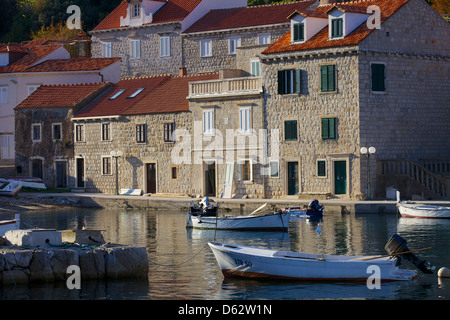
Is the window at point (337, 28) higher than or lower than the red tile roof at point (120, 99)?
higher

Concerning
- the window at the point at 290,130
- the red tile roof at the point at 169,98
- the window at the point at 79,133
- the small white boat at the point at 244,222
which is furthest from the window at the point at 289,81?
the window at the point at 79,133

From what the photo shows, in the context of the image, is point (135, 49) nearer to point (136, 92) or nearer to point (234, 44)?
point (234, 44)

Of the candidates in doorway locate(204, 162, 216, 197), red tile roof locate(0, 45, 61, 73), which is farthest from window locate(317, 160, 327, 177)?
red tile roof locate(0, 45, 61, 73)

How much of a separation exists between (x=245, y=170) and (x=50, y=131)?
657 inches

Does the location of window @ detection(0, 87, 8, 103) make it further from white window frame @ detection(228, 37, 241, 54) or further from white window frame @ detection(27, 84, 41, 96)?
white window frame @ detection(228, 37, 241, 54)

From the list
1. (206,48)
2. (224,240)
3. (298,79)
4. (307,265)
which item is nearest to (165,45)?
(206,48)

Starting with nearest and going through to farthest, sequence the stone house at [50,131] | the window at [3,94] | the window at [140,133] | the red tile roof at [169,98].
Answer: the red tile roof at [169,98] < the window at [140,133] < the stone house at [50,131] < the window at [3,94]

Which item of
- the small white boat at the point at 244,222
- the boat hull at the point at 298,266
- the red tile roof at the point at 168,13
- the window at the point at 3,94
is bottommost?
the boat hull at the point at 298,266

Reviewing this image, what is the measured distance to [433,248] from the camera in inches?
1448

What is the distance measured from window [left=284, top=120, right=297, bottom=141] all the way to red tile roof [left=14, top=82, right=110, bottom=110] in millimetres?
17208

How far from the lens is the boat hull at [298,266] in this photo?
29.4 m

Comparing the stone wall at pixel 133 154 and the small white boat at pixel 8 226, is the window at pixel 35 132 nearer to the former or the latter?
the stone wall at pixel 133 154

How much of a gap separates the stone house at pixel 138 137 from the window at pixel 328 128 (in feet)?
31.9

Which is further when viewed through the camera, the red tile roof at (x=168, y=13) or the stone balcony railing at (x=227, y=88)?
the red tile roof at (x=168, y=13)
